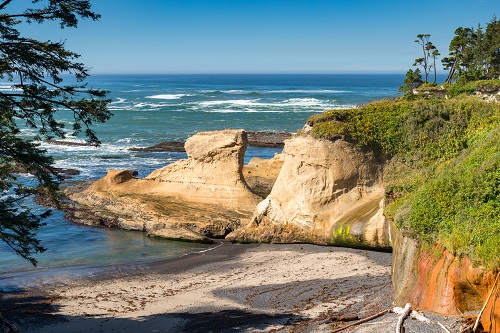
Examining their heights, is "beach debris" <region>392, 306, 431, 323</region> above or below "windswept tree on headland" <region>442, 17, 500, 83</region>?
below

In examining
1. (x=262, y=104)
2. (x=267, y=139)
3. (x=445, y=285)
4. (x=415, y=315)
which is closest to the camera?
(x=415, y=315)

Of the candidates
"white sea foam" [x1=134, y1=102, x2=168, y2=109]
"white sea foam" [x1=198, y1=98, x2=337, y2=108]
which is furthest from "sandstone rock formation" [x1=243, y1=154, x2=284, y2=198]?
"white sea foam" [x1=134, y1=102, x2=168, y2=109]

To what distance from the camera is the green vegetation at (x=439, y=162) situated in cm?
1359

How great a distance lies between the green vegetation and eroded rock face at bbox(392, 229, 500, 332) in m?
0.27

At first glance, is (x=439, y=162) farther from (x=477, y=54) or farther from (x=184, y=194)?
(x=477, y=54)

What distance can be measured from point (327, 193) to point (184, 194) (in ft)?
32.3

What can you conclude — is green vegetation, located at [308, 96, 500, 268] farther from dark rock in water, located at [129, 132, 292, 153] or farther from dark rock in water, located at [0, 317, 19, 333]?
dark rock in water, located at [129, 132, 292, 153]

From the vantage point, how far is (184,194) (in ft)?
102

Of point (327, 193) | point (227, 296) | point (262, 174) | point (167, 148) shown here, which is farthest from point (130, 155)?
point (227, 296)

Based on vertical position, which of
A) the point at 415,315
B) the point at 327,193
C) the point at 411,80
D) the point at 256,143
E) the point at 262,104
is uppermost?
the point at 411,80

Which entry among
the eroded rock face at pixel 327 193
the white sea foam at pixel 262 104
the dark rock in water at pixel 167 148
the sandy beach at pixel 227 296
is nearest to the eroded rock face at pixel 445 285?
the sandy beach at pixel 227 296

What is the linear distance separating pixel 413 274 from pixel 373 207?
8.53 m

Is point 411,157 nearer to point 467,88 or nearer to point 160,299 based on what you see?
point 160,299

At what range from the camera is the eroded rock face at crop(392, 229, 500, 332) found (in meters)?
12.1
